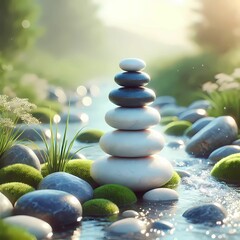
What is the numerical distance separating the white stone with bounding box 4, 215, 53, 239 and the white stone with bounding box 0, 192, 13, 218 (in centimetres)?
51

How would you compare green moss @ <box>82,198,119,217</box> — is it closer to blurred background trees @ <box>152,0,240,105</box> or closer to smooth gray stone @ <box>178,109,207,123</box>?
smooth gray stone @ <box>178,109,207,123</box>

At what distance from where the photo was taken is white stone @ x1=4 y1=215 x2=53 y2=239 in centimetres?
861

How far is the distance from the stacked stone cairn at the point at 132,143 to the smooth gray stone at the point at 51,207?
5.29 feet

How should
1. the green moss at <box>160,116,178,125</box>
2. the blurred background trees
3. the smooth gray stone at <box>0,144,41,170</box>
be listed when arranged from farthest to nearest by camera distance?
the blurred background trees
the green moss at <box>160,116,178,125</box>
the smooth gray stone at <box>0,144,41,170</box>

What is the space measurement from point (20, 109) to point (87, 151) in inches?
190

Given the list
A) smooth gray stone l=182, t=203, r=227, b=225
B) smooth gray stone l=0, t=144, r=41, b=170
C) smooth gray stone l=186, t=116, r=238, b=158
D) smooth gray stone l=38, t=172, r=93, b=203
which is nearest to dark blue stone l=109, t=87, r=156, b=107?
smooth gray stone l=38, t=172, r=93, b=203

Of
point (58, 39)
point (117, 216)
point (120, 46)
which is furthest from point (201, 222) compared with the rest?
point (120, 46)

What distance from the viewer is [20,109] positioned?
1074 cm

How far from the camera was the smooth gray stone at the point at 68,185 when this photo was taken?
10258 millimetres

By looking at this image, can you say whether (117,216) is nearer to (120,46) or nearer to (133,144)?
(133,144)

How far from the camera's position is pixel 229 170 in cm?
1212

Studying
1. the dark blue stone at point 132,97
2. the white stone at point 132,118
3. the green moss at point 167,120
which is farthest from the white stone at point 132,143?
the green moss at point 167,120

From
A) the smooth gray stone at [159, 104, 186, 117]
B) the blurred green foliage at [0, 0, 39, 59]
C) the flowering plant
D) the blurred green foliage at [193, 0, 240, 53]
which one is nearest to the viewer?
the flowering plant

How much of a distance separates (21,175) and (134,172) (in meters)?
1.65
